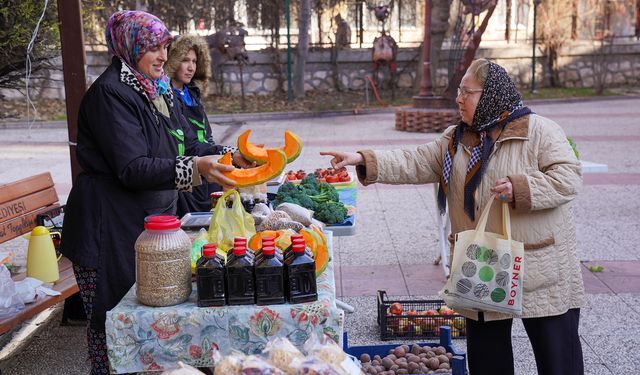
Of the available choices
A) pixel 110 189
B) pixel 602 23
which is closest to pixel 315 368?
pixel 110 189

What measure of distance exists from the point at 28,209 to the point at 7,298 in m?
1.33

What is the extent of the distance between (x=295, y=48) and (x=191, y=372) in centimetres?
1931

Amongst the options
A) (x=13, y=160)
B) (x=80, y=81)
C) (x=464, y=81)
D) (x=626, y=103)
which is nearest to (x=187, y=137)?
(x=80, y=81)

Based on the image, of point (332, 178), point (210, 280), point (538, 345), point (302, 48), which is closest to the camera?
point (210, 280)

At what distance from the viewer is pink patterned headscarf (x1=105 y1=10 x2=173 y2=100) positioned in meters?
3.11

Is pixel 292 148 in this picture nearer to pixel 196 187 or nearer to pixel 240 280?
pixel 240 280

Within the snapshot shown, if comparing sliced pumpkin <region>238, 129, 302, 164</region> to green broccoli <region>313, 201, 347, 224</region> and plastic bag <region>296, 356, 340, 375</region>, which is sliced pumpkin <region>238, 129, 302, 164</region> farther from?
plastic bag <region>296, 356, 340, 375</region>

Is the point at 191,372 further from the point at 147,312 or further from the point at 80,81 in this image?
the point at 80,81

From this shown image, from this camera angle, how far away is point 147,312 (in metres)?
2.67

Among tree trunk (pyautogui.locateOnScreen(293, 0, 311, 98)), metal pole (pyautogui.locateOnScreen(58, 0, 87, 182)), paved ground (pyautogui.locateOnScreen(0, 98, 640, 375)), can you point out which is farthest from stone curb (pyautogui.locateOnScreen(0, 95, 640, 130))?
metal pole (pyautogui.locateOnScreen(58, 0, 87, 182))

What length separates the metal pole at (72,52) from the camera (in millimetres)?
4730

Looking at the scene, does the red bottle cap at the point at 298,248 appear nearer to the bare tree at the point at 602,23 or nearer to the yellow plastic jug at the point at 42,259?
the yellow plastic jug at the point at 42,259

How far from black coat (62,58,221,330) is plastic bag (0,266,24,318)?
0.83m

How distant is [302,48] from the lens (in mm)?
20094
